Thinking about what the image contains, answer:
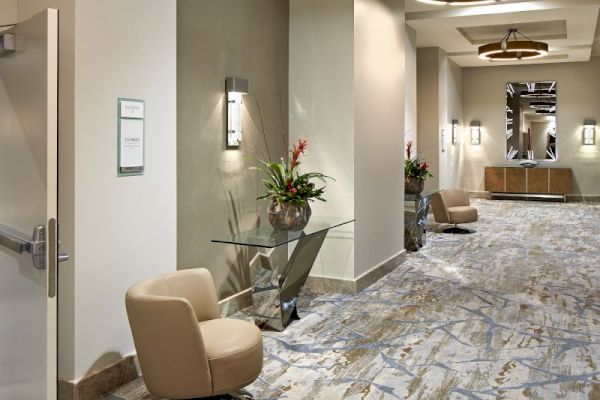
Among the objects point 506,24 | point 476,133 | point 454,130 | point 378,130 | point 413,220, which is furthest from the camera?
point 476,133

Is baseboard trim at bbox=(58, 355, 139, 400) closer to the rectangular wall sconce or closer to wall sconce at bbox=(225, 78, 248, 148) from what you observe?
wall sconce at bbox=(225, 78, 248, 148)

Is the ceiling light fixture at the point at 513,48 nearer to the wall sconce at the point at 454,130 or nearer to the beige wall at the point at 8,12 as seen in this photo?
the wall sconce at the point at 454,130

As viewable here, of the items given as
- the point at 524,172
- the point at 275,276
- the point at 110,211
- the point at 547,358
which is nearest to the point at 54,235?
the point at 110,211

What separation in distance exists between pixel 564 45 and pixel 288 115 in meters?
8.64

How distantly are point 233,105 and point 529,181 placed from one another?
12.1 metres

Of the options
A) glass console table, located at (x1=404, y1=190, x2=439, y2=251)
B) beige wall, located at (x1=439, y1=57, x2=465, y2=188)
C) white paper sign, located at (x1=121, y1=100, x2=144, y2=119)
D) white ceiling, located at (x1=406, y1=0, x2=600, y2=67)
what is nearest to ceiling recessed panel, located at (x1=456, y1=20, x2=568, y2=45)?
white ceiling, located at (x1=406, y1=0, x2=600, y2=67)

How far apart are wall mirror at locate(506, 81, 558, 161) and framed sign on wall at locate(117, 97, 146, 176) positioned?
13572 mm

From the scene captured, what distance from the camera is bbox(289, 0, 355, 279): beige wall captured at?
573 cm

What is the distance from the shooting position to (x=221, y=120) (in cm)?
487

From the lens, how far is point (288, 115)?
597 cm

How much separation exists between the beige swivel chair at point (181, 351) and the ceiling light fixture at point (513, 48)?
9.02 metres

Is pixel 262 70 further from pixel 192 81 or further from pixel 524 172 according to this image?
pixel 524 172

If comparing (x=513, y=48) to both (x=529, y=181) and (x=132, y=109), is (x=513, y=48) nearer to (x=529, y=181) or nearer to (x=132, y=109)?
(x=529, y=181)

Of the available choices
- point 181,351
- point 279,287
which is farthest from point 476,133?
point 181,351
